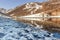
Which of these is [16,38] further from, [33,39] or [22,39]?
[33,39]

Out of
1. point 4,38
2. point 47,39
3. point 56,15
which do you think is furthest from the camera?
point 56,15

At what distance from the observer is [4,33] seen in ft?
27.1

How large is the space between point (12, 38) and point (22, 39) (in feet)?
1.28

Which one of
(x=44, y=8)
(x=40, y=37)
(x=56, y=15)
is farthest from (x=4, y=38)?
(x=44, y=8)

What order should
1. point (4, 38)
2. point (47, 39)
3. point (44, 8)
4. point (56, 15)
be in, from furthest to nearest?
point (44, 8) < point (56, 15) < point (47, 39) < point (4, 38)

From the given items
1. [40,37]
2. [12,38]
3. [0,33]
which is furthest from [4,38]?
[40,37]

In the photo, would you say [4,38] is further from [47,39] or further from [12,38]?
[47,39]

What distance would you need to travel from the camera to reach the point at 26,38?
7938 mm

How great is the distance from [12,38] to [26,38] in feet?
2.14

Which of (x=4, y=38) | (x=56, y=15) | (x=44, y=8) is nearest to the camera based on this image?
(x=4, y=38)

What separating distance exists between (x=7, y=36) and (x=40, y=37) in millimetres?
1446

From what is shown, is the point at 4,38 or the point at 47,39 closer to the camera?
the point at 4,38

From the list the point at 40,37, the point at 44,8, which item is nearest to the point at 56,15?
the point at 44,8

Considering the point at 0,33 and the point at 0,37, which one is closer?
the point at 0,37
